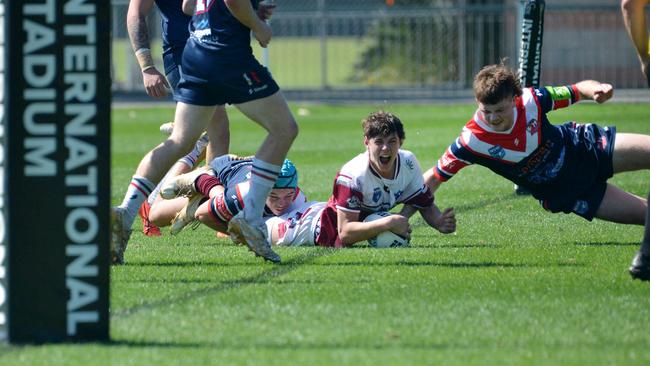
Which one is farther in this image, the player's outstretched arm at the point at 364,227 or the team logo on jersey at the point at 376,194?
the team logo on jersey at the point at 376,194

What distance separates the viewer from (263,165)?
263 inches

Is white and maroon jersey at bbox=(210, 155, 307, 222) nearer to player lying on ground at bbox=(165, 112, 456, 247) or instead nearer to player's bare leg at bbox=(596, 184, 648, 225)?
player lying on ground at bbox=(165, 112, 456, 247)

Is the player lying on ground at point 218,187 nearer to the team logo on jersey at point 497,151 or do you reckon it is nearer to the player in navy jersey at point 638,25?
the team logo on jersey at point 497,151

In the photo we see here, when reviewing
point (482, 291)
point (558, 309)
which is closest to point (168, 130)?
point (482, 291)

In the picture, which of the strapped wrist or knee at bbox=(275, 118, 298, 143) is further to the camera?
the strapped wrist

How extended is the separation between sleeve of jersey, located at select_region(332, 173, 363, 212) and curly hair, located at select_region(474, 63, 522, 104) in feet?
3.10

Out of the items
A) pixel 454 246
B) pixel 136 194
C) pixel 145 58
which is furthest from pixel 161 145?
pixel 454 246

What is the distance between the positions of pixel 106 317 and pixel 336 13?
18.6 meters

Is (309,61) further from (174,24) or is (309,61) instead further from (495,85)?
(495,85)

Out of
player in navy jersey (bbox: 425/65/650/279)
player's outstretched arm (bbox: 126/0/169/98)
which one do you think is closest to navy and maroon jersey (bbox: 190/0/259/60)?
player's outstretched arm (bbox: 126/0/169/98)

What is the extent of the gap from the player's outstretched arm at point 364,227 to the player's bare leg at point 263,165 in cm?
76

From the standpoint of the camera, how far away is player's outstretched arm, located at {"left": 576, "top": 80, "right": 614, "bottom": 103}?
22.3ft

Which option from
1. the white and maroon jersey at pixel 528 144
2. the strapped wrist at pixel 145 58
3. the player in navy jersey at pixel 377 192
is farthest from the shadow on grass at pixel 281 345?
the strapped wrist at pixel 145 58

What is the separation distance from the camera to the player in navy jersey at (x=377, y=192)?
23.8ft
